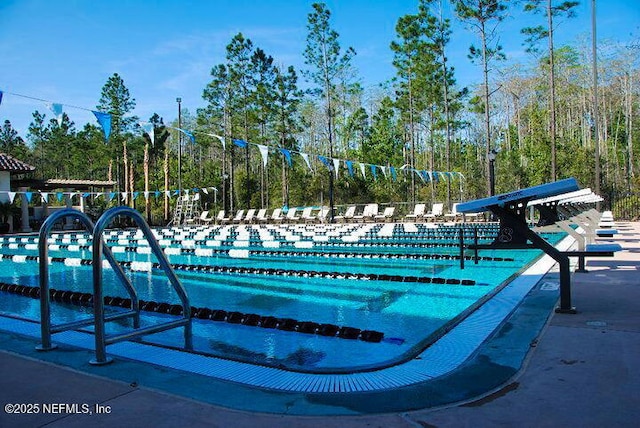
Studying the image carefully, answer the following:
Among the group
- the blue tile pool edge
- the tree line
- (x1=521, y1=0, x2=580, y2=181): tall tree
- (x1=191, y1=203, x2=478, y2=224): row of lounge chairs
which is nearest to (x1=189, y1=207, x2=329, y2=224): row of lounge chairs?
(x1=191, y1=203, x2=478, y2=224): row of lounge chairs

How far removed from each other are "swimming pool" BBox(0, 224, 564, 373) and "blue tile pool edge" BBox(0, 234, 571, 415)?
236 millimetres

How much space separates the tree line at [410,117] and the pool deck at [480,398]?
1482 cm

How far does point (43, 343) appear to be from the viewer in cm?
374

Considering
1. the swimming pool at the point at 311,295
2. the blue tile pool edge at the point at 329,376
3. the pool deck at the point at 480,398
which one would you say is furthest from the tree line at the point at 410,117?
the pool deck at the point at 480,398

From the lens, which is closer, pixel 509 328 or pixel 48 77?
pixel 509 328

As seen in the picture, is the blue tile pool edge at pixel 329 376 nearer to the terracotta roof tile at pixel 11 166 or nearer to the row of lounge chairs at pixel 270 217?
the row of lounge chairs at pixel 270 217

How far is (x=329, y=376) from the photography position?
3.23m

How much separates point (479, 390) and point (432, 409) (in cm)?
38

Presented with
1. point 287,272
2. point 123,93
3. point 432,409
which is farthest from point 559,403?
point 123,93

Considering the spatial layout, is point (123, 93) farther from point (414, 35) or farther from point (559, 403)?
point (559, 403)

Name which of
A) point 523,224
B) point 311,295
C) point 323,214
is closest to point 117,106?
point 323,214

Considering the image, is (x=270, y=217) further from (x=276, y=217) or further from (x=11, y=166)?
(x=11, y=166)

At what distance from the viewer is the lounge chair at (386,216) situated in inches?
1004

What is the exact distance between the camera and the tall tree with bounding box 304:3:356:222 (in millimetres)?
29234
